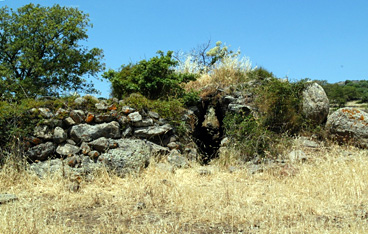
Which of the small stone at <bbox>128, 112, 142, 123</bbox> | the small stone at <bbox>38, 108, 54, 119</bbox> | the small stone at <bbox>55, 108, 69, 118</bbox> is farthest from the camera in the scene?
the small stone at <bbox>128, 112, 142, 123</bbox>

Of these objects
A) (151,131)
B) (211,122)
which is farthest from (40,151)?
(211,122)

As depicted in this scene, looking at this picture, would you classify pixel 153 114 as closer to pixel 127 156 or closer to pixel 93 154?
pixel 127 156

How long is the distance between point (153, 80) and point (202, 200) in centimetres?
530

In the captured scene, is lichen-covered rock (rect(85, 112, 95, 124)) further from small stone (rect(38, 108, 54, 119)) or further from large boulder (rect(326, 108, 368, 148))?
large boulder (rect(326, 108, 368, 148))

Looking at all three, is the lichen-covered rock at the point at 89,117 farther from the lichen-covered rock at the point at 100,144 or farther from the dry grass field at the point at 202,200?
the dry grass field at the point at 202,200

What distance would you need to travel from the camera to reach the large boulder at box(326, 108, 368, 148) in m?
9.68

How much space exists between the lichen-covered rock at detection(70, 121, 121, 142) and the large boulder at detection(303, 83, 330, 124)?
5606 millimetres

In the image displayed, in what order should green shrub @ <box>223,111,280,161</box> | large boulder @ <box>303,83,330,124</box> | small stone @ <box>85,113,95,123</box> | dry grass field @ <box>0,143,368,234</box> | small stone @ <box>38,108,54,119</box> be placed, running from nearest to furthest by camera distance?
dry grass field @ <box>0,143,368,234</box> < small stone @ <box>38,108,54,119</box> < small stone @ <box>85,113,95,123</box> < green shrub @ <box>223,111,280,161</box> < large boulder @ <box>303,83,330,124</box>

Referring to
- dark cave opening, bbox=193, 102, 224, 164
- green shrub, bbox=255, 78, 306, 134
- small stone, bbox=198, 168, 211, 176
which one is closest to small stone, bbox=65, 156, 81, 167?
small stone, bbox=198, 168, 211, 176

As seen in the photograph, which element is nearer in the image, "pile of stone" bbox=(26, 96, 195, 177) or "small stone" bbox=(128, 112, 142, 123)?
"pile of stone" bbox=(26, 96, 195, 177)

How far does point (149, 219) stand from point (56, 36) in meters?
12.3

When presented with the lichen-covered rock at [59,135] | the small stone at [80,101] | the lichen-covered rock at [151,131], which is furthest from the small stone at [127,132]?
the lichen-covered rock at [59,135]

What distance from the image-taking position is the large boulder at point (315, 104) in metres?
10.3

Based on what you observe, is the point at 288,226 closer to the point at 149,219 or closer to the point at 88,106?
the point at 149,219
